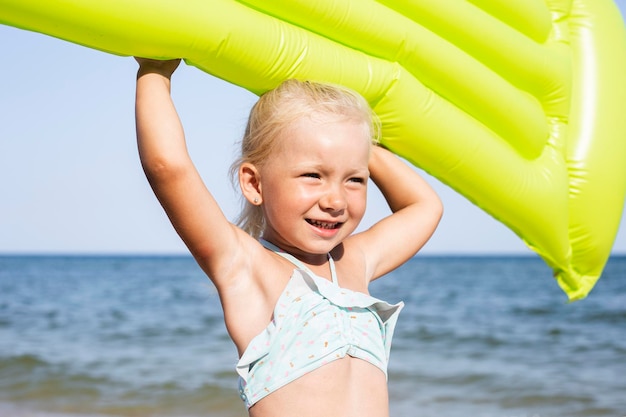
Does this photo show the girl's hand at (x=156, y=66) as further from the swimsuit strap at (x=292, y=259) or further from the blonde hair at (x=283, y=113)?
the swimsuit strap at (x=292, y=259)

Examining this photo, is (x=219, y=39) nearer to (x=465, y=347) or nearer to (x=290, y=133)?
(x=290, y=133)

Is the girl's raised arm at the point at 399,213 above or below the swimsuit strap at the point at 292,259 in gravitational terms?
above

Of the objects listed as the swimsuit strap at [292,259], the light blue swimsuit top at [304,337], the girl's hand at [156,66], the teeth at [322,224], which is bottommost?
the light blue swimsuit top at [304,337]

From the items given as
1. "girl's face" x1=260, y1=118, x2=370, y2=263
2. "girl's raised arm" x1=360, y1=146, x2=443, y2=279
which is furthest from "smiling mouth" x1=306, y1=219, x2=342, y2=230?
"girl's raised arm" x1=360, y1=146, x2=443, y2=279

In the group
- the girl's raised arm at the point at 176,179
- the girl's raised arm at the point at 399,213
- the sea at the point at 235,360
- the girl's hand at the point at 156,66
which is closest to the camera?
the girl's raised arm at the point at 176,179

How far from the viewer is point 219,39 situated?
165 cm

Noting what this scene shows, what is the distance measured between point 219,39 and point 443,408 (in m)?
3.63

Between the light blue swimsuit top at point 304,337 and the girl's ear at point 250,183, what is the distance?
179mm

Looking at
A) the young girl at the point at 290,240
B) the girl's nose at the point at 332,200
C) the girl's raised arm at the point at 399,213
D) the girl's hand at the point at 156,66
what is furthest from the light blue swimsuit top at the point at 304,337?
the girl's hand at the point at 156,66

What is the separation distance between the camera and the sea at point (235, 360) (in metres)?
4.86

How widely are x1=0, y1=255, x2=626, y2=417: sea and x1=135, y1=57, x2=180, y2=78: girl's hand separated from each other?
1683mm

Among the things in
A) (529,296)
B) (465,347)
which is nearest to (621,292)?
(529,296)

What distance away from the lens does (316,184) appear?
1.63m

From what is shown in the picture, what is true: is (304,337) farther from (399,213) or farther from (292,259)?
(399,213)
